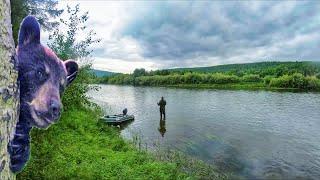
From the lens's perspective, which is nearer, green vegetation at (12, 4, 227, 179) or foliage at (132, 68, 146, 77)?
green vegetation at (12, 4, 227, 179)

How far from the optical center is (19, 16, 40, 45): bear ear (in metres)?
1.41

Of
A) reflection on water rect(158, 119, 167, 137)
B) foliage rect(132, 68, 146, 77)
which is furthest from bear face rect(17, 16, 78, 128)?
foliage rect(132, 68, 146, 77)

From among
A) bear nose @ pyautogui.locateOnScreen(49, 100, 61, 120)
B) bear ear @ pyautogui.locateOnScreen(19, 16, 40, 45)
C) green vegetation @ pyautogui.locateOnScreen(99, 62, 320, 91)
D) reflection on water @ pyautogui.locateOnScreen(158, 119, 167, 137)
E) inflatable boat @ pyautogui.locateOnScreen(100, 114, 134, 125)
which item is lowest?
reflection on water @ pyautogui.locateOnScreen(158, 119, 167, 137)

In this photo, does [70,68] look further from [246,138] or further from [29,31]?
[246,138]

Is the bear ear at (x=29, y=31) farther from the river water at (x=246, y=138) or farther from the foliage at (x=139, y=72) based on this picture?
the foliage at (x=139, y=72)

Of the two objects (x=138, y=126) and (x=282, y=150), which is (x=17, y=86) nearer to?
(x=282, y=150)

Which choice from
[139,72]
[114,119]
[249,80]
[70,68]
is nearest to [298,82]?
[249,80]

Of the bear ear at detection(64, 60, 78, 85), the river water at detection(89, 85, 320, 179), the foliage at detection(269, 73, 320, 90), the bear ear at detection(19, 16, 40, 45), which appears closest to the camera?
the bear ear at detection(19, 16, 40, 45)

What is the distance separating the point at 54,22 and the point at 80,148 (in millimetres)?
19012

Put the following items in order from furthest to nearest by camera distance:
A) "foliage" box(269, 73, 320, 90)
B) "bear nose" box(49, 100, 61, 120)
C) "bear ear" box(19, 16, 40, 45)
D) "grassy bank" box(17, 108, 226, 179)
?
1. "foliage" box(269, 73, 320, 90)
2. "grassy bank" box(17, 108, 226, 179)
3. "bear nose" box(49, 100, 61, 120)
4. "bear ear" box(19, 16, 40, 45)

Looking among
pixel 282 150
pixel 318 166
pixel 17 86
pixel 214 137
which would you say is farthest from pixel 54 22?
pixel 17 86

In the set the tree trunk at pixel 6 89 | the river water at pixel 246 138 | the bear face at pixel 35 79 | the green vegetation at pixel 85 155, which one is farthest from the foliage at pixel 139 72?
the tree trunk at pixel 6 89

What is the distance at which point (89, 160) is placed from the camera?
1415 centimetres

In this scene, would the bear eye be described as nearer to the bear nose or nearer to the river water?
the bear nose
